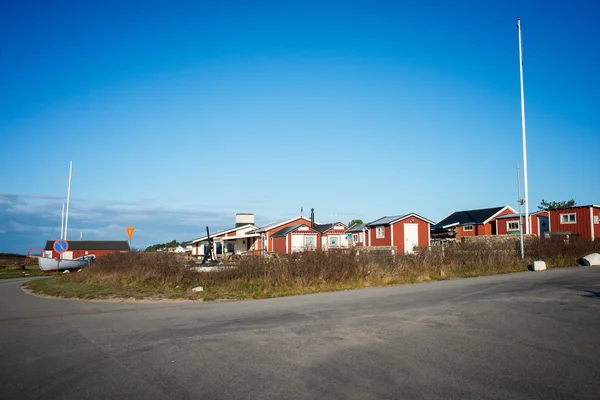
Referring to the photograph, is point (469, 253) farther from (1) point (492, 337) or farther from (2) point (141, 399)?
(2) point (141, 399)

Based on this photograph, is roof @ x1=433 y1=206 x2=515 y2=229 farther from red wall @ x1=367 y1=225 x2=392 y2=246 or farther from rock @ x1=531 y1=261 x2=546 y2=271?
rock @ x1=531 y1=261 x2=546 y2=271

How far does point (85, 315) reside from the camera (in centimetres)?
1079

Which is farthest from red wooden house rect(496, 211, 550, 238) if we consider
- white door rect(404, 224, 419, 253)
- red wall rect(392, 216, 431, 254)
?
white door rect(404, 224, 419, 253)

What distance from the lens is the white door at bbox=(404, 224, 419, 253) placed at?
44250 millimetres

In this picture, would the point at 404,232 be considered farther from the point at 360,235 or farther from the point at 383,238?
the point at 360,235

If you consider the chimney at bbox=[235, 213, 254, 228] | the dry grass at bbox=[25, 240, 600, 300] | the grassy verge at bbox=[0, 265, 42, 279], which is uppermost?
the chimney at bbox=[235, 213, 254, 228]

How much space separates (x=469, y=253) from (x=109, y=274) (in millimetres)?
18059

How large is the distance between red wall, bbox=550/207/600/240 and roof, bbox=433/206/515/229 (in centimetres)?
1023

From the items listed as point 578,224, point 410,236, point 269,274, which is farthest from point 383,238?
point 269,274

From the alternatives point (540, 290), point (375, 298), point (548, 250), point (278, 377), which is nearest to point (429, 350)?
point (278, 377)

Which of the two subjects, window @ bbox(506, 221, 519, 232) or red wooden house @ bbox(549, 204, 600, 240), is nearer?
red wooden house @ bbox(549, 204, 600, 240)

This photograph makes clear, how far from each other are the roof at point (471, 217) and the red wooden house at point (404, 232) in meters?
13.3

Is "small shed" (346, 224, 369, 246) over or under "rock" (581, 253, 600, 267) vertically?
over

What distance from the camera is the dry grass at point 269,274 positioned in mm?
15516
